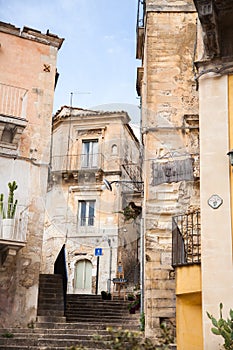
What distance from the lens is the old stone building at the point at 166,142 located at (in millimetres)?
11141

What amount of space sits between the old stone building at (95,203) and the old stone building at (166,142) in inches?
403

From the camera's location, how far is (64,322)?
12.5 meters

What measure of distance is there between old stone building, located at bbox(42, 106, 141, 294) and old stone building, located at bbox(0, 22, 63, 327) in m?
8.31

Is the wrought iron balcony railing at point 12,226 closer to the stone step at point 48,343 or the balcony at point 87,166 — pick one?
the stone step at point 48,343

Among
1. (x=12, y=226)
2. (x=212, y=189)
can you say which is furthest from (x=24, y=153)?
(x=212, y=189)

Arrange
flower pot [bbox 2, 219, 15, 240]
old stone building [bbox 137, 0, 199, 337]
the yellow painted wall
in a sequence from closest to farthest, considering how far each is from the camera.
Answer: the yellow painted wall < old stone building [bbox 137, 0, 199, 337] < flower pot [bbox 2, 219, 15, 240]

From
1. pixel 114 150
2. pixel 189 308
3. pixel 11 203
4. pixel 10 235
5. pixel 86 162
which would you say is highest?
pixel 114 150

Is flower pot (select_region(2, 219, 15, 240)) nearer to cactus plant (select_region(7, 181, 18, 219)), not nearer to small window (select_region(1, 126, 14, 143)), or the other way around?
cactus plant (select_region(7, 181, 18, 219))

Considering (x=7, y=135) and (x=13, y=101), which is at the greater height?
(x=13, y=101)

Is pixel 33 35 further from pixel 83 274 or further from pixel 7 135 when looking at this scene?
pixel 83 274

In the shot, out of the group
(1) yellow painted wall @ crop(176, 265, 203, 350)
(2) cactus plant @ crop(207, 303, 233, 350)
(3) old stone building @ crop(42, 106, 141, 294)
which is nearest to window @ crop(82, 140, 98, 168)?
(3) old stone building @ crop(42, 106, 141, 294)

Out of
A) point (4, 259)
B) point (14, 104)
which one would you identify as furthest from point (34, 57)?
point (4, 259)

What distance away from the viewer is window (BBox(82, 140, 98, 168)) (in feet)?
82.2

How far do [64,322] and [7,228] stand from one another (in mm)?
2659
